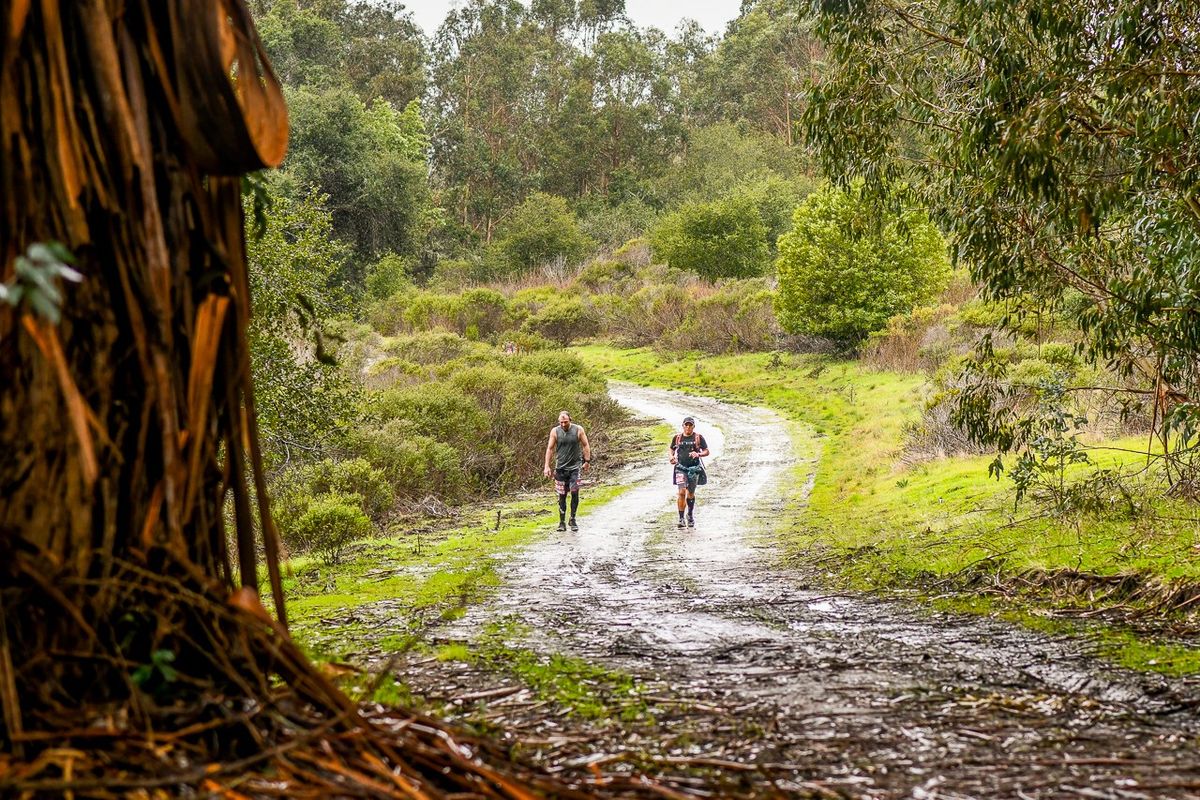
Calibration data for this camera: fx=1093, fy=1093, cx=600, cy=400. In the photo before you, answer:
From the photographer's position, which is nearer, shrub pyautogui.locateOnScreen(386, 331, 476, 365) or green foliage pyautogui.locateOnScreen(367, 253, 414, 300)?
shrub pyautogui.locateOnScreen(386, 331, 476, 365)

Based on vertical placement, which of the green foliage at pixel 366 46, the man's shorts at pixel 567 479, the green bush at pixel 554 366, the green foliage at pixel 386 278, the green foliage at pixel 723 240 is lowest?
the man's shorts at pixel 567 479

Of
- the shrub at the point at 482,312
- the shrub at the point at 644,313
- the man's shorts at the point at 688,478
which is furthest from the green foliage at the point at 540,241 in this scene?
the man's shorts at the point at 688,478

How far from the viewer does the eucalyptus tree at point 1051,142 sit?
310 inches

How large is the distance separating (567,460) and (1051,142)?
9.49 meters

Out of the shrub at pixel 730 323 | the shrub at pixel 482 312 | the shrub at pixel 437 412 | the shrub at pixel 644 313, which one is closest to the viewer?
the shrub at pixel 437 412

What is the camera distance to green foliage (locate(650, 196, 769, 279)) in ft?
162

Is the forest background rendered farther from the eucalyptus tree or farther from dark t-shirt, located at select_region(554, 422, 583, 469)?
dark t-shirt, located at select_region(554, 422, 583, 469)

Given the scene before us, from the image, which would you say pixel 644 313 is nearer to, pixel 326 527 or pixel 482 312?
pixel 482 312

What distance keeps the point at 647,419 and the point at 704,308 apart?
13807 millimetres

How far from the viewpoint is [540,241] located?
57.8m

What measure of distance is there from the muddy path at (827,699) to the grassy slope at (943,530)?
879 millimetres

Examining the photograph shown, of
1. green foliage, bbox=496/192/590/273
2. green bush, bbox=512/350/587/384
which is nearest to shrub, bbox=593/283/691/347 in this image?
green foliage, bbox=496/192/590/273

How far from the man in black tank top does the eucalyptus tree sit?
638 cm

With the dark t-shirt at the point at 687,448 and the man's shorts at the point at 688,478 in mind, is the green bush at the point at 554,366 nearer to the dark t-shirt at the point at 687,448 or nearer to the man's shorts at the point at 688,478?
the dark t-shirt at the point at 687,448
